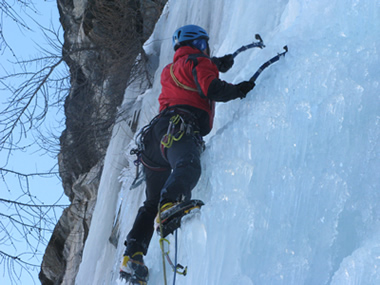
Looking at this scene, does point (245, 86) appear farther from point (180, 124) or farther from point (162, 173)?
point (162, 173)

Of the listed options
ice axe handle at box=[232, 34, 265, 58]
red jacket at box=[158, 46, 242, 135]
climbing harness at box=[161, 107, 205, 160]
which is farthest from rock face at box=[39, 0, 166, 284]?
climbing harness at box=[161, 107, 205, 160]

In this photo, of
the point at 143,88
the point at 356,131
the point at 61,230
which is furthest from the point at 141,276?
the point at 61,230

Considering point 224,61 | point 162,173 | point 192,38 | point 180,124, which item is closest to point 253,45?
point 224,61

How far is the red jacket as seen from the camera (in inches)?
96.5

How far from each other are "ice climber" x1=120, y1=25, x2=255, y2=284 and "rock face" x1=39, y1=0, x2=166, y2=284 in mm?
2618

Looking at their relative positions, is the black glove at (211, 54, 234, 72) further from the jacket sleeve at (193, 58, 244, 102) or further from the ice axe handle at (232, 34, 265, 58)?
the jacket sleeve at (193, 58, 244, 102)

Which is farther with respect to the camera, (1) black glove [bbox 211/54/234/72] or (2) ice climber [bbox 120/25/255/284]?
(1) black glove [bbox 211/54/234/72]

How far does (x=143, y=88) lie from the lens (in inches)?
207

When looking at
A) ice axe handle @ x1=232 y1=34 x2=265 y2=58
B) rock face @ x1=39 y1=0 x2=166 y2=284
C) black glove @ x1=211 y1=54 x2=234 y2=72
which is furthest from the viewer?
rock face @ x1=39 y1=0 x2=166 y2=284

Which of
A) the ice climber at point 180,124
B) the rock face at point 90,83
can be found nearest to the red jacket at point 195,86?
the ice climber at point 180,124

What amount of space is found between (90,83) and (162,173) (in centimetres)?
362

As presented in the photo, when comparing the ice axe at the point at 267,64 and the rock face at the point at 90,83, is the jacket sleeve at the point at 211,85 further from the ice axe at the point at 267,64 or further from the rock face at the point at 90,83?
the rock face at the point at 90,83

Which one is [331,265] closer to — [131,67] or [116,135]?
[116,135]

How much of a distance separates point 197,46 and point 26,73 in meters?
2.56
